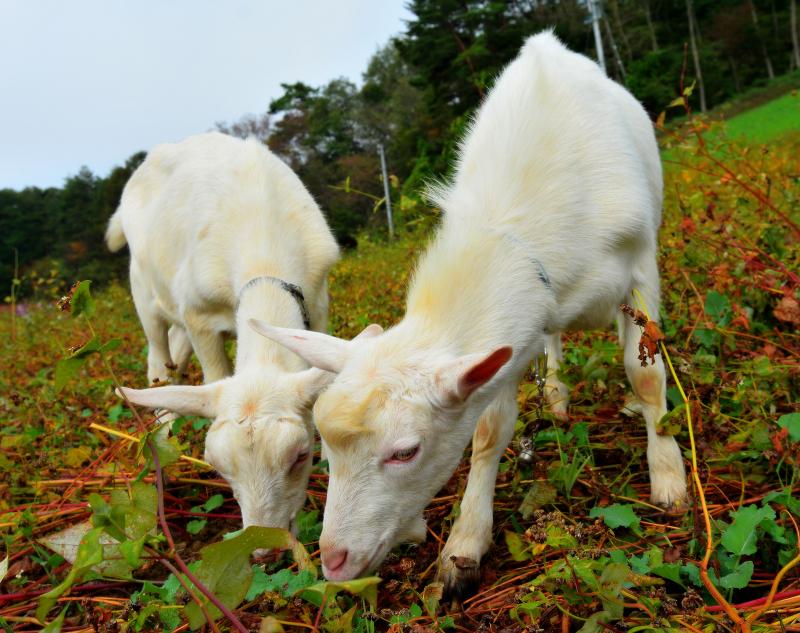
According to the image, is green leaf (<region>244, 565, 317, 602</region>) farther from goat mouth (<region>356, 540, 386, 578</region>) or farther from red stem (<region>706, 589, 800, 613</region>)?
red stem (<region>706, 589, 800, 613</region>)

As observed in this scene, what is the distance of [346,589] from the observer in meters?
1.82

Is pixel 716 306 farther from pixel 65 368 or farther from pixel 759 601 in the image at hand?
pixel 65 368

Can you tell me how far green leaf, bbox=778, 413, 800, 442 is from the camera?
2.52 m

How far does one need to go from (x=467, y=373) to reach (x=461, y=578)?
0.93 metres

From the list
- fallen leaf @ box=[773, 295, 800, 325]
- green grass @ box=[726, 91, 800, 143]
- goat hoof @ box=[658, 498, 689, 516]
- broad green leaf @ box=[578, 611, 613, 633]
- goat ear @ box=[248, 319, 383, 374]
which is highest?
goat ear @ box=[248, 319, 383, 374]

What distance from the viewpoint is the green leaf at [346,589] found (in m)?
1.73

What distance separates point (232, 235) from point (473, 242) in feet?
6.99

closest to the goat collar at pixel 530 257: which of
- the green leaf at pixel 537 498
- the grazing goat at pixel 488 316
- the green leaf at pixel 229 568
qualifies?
the grazing goat at pixel 488 316

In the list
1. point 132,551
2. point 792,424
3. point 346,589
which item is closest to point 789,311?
point 792,424

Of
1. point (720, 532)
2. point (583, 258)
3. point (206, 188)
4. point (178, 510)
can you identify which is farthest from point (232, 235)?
point (720, 532)

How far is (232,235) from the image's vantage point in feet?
14.0

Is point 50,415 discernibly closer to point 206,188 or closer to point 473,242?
point 206,188

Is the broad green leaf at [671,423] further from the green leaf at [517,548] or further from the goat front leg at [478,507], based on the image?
the green leaf at [517,548]

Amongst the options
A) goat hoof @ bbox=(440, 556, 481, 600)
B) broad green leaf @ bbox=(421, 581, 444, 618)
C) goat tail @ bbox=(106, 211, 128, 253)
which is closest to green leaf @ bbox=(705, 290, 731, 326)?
goat hoof @ bbox=(440, 556, 481, 600)
